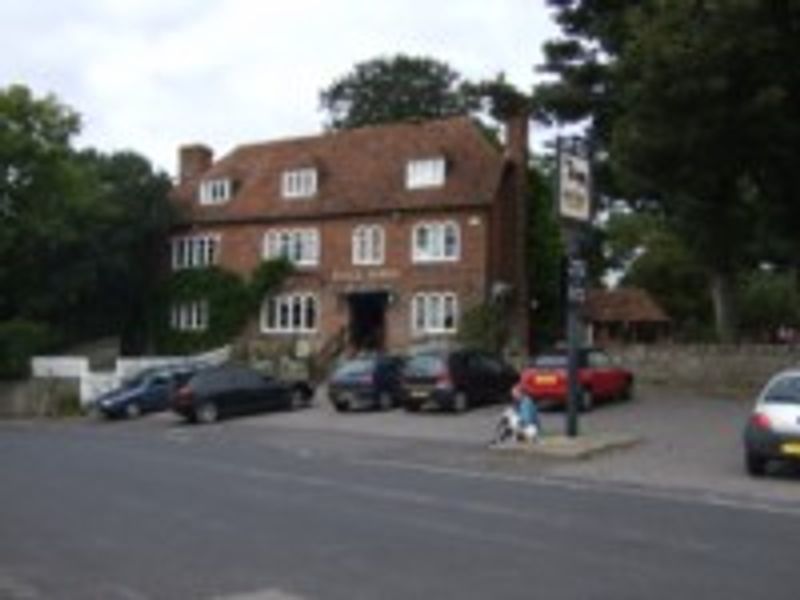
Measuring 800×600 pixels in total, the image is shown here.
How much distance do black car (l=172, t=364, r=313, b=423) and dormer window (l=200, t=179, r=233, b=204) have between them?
21744 mm

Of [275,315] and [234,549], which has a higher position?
[275,315]

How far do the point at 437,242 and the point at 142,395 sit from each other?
14298 millimetres

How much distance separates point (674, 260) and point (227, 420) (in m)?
43.8

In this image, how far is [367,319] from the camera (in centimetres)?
5978

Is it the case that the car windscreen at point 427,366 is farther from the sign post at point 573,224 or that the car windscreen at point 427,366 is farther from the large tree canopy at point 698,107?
the sign post at point 573,224

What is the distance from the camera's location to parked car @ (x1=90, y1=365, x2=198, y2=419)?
47.8 meters

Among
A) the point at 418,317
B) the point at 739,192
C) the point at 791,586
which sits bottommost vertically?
the point at 791,586

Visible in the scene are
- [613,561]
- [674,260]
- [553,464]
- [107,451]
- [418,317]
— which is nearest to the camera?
[613,561]

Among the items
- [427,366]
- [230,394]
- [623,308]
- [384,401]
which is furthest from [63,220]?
[623,308]

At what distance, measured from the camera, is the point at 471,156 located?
189 ft

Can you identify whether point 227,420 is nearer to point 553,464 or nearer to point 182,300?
point 553,464

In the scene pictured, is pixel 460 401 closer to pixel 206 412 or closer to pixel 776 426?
pixel 206 412

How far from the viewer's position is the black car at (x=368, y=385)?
1639 inches

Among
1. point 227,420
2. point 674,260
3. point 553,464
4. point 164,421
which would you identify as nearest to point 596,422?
point 553,464
